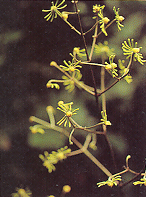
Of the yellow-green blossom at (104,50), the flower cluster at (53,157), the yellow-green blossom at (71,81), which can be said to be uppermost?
the yellow-green blossom at (104,50)

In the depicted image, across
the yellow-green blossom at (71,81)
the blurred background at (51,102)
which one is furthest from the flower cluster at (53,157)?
the yellow-green blossom at (71,81)

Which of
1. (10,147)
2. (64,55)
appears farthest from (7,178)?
(64,55)

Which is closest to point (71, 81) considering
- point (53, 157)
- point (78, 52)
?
point (78, 52)

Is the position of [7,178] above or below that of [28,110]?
below

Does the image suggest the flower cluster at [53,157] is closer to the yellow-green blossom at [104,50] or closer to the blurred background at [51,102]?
the blurred background at [51,102]

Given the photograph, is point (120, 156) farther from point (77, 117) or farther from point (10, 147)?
point (10, 147)

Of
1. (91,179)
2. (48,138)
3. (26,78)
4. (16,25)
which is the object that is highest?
(16,25)

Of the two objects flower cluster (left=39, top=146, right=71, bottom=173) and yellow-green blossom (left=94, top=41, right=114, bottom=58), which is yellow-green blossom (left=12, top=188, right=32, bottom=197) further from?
yellow-green blossom (left=94, top=41, right=114, bottom=58)
